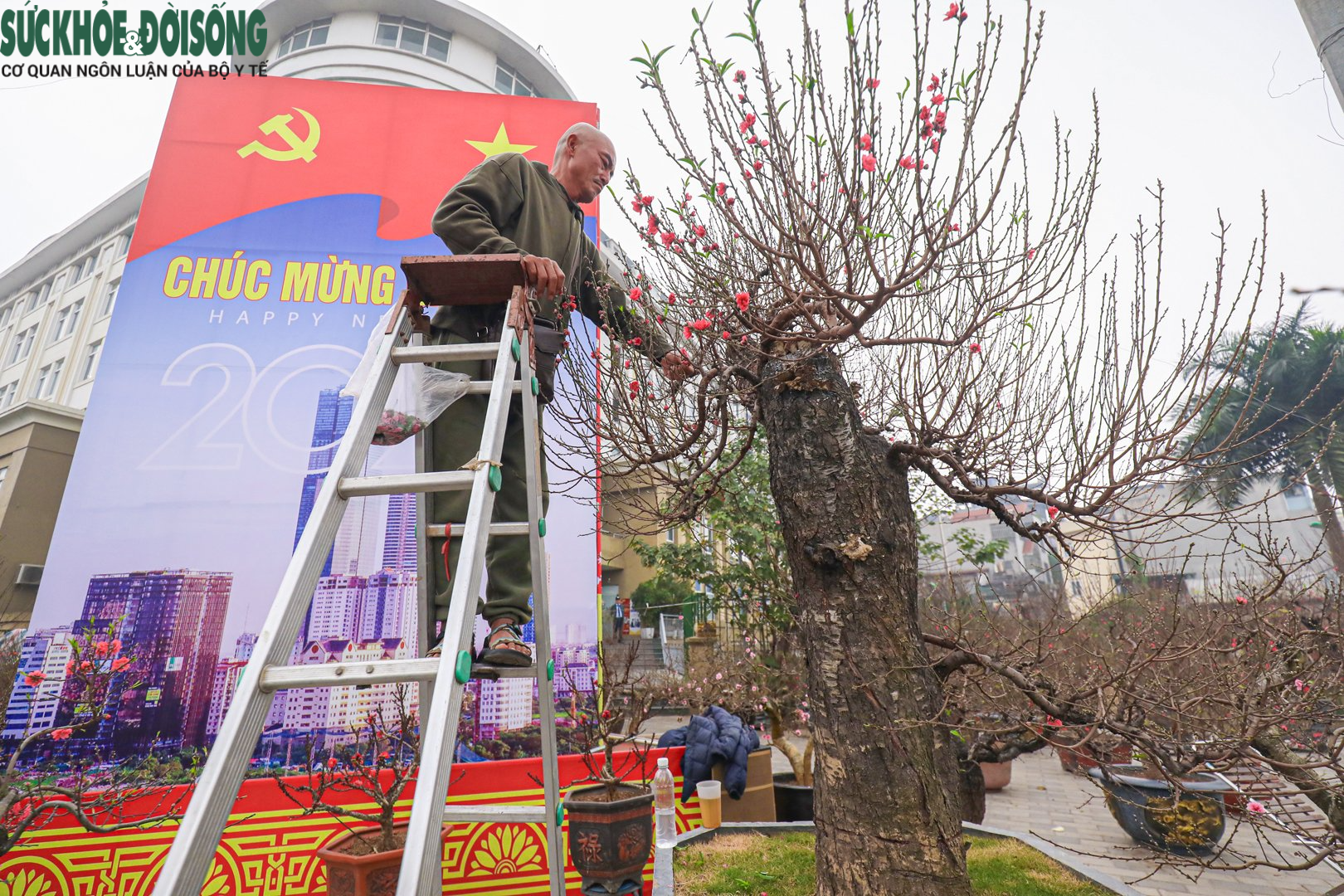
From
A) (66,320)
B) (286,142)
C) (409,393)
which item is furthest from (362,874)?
(66,320)

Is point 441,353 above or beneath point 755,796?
above

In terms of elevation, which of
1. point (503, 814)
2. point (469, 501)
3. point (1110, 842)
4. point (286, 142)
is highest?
point (286, 142)

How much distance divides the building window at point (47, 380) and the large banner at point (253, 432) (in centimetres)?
2066

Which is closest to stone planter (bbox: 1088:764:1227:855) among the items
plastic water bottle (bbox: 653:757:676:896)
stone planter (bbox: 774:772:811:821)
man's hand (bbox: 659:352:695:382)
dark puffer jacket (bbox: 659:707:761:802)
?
stone planter (bbox: 774:772:811:821)

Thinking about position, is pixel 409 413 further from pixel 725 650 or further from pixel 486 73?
pixel 486 73

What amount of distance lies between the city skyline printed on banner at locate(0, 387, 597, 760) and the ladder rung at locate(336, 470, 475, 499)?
3.75 metres

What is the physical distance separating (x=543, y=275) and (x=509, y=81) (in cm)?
1769

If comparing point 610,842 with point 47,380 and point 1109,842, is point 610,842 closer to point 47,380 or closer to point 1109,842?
point 1109,842

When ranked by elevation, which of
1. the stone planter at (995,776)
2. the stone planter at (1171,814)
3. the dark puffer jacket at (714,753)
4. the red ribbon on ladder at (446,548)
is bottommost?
the stone planter at (995,776)

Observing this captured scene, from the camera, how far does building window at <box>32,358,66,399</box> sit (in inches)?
816

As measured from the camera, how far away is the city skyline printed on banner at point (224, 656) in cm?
513

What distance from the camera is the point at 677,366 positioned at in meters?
2.86

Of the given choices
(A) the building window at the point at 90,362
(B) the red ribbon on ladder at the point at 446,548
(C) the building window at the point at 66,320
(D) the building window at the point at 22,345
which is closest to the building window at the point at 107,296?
(A) the building window at the point at 90,362

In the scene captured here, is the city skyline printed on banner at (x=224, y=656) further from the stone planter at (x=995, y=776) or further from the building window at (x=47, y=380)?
the building window at (x=47, y=380)
